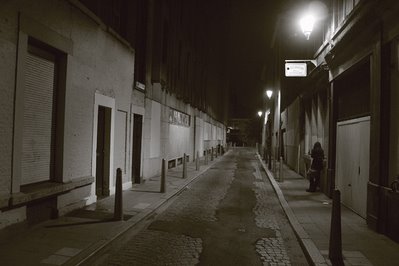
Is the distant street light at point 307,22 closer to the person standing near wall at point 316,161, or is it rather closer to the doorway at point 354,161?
the doorway at point 354,161

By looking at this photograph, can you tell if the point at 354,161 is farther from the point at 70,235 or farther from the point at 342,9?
the point at 70,235

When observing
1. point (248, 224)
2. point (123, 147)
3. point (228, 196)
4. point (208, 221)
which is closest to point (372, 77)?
point (248, 224)

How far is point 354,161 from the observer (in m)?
9.81

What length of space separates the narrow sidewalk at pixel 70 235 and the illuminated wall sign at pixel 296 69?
26.8 ft

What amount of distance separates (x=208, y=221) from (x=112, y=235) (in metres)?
2.54

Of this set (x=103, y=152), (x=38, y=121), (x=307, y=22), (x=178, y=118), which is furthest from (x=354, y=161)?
(x=178, y=118)

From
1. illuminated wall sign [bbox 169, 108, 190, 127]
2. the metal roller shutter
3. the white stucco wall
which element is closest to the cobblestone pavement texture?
the white stucco wall

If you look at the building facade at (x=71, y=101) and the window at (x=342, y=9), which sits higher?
the window at (x=342, y=9)

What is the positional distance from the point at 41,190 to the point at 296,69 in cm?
1121

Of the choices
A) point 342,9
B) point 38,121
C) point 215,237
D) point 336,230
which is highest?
point 342,9

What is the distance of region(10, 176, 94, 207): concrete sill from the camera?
635cm

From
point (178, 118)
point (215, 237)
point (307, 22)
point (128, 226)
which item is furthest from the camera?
point (178, 118)

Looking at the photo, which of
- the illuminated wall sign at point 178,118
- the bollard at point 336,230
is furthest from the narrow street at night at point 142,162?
the illuminated wall sign at point 178,118

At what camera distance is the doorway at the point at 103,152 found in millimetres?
10852
